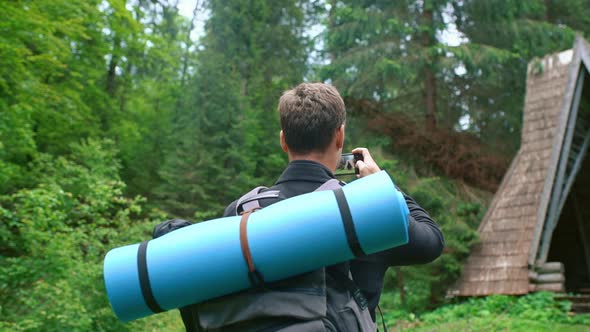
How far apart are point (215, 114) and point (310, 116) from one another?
2095cm

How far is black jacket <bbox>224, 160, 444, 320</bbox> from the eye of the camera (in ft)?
6.98

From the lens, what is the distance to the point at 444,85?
19.8 meters

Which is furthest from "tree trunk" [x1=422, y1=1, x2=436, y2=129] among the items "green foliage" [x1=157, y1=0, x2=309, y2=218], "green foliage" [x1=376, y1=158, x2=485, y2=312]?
"green foliage" [x1=157, y1=0, x2=309, y2=218]

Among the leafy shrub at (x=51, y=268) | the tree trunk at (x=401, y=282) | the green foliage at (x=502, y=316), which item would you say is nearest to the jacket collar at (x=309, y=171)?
the leafy shrub at (x=51, y=268)

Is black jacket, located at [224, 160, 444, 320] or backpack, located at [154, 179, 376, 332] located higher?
black jacket, located at [224, 160, 444, 320]

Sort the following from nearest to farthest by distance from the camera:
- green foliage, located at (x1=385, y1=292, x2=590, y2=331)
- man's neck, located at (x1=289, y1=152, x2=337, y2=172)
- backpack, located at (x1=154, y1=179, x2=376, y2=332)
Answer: backpack, located at (x1=154, y1=179, x2=376, y2=332)
man's neck, located at (x1=289, y1=152, x2=337, y2=172)
green foliage, located at (x1=385, y1=292, x2=590, y2=331)

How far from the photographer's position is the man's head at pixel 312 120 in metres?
2.12

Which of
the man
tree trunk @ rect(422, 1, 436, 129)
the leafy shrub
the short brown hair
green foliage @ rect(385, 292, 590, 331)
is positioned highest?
tree trunk @ rect(422, 1, 436, 129)

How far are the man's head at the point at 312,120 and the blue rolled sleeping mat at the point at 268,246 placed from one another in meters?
0.25

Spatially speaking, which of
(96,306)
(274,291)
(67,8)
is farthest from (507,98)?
(274,291)

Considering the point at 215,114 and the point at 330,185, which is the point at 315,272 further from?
the point at 215,114

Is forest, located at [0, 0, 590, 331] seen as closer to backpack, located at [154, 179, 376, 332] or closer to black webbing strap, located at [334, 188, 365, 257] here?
backpack, located at [154, 179, 376, 332]

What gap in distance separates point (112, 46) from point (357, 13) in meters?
9.88

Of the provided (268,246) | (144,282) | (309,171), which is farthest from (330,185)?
(144,282)
